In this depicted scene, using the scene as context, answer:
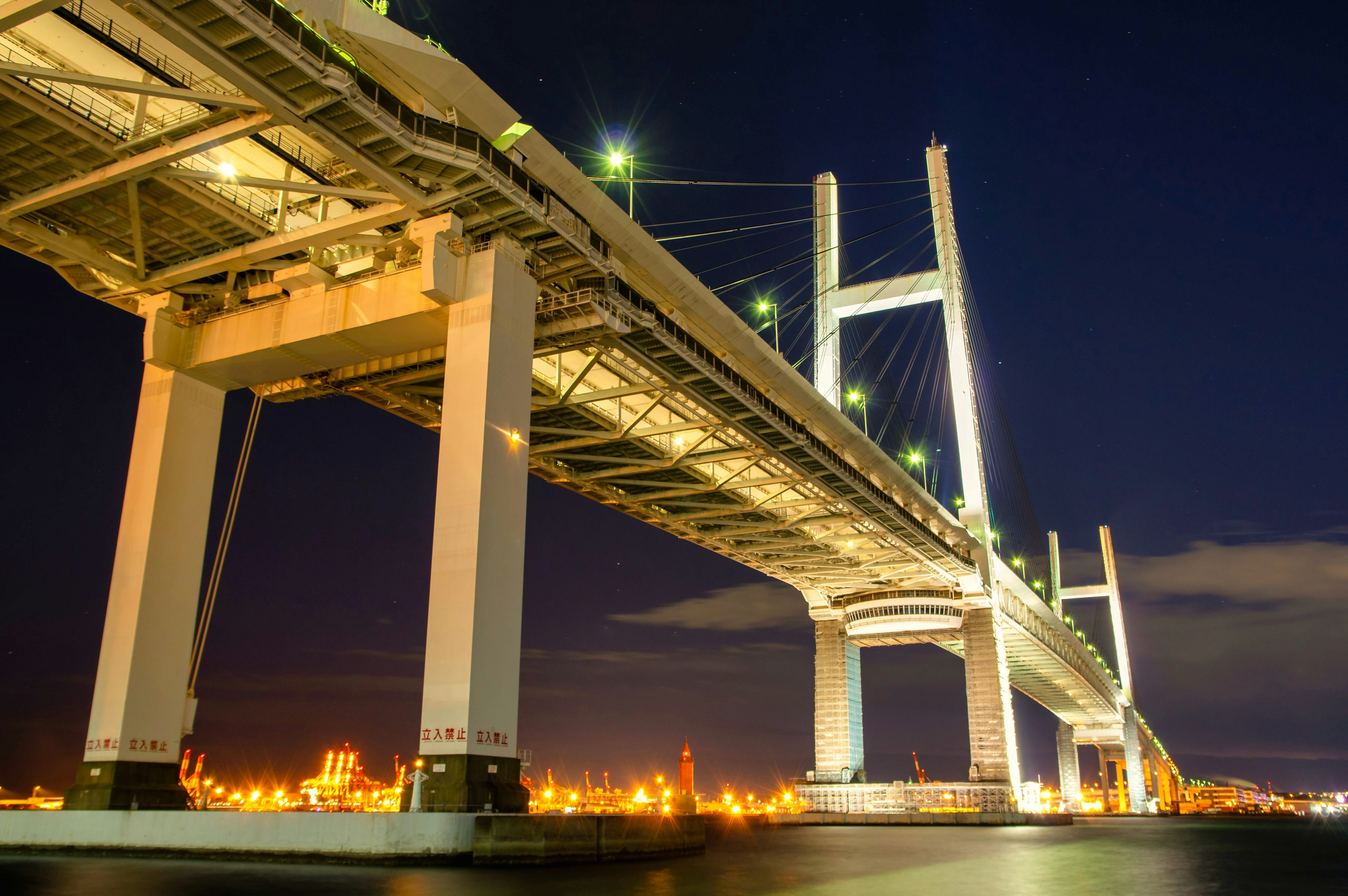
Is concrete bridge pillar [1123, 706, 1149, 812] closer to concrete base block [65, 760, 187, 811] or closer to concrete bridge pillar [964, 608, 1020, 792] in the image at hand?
concrete bridge pillar [964, 608, 1020, 792]

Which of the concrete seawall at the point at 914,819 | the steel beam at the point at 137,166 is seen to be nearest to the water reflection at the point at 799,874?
the steel beam at the point at 137,166

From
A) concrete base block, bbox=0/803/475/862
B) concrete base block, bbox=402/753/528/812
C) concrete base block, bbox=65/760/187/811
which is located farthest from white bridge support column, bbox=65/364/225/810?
concrete base block, bbox=402/753/528/812

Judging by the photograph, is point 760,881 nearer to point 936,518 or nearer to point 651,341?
point 651,341

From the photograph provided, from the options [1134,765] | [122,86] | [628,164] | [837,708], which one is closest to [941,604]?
[837,708]

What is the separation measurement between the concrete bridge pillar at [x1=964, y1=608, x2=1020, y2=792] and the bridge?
36.0m

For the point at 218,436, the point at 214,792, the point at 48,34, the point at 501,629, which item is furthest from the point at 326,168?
the point at 214,792

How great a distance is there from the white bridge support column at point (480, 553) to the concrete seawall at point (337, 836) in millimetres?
1089

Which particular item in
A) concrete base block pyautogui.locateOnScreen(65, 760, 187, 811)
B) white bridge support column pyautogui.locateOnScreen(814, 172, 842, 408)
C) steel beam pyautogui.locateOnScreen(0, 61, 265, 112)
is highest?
white bridge support column pyautogui.locateOnScreen(814, 172, 842, 408)

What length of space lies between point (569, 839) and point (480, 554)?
620 cm

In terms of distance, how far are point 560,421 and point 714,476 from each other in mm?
12299

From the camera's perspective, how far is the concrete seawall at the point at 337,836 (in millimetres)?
18484

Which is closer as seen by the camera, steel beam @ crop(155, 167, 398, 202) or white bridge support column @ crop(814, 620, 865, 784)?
steel beam @ crop(155, 167, 398, 202)

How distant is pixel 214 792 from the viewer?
7525 centimetres

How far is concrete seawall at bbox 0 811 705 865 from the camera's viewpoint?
18484 mm
